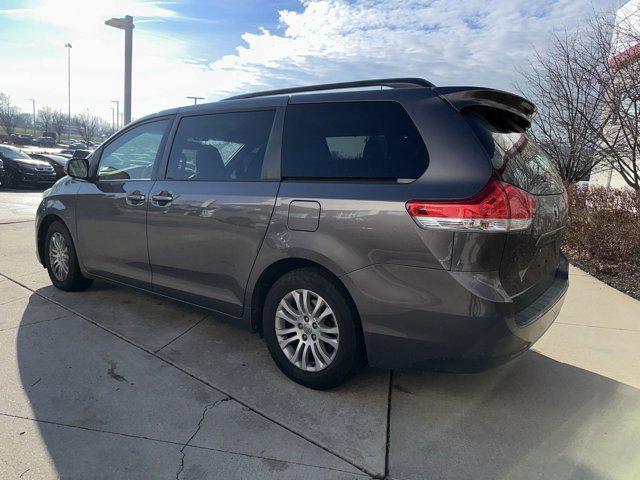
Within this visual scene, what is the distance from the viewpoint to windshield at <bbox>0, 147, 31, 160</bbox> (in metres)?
16.1

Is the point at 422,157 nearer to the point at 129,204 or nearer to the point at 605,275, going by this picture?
the point at 129,204

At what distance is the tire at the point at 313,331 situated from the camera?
288 centimetres

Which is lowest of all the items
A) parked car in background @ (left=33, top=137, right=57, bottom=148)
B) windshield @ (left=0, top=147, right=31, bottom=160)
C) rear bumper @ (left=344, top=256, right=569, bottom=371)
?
parked car in background @ (left=33, top=137, right=57, bottom=148)

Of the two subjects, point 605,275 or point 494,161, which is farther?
point 605,275

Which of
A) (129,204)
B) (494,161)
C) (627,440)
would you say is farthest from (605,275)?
(129,204)

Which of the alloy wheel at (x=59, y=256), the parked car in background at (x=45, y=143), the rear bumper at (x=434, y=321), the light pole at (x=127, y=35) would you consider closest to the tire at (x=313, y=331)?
the rear bumper at (x=434, y=321)

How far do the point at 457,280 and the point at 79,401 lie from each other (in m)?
2.32

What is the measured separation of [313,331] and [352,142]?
1193mm

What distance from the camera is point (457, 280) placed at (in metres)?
2.46

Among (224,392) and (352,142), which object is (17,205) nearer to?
(224,392)

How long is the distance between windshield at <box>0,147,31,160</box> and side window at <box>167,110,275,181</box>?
50.1 feet

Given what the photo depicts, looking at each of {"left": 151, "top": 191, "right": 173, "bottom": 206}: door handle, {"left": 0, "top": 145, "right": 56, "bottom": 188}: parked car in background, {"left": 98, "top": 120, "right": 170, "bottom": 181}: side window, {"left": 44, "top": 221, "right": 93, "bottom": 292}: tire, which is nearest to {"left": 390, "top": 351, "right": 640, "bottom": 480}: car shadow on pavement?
{"left": 151, "top": 191, "right": 173, "bottom": 206}: door handle

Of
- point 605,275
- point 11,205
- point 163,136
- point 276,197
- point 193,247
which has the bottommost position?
point 11,205

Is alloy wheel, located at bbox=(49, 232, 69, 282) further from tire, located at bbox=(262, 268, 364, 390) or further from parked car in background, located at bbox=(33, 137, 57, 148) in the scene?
parked car in background, located at bbox=(33, 137, 57, 148)
